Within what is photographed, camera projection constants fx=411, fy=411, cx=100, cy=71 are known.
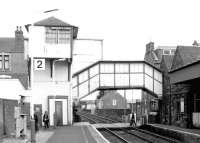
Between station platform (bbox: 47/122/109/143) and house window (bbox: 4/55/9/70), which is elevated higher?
house window (bbox: 4/55/9/70)

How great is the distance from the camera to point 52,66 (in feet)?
116

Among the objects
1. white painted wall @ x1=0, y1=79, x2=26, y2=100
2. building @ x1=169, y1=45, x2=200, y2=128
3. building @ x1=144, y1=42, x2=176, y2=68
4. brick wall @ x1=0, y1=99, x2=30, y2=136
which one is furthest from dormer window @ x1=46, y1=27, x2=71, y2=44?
building @ x1=144, y1=42, x2=176, y2=68

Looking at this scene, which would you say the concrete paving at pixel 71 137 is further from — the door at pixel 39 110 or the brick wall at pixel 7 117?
the door at pixel 39 110

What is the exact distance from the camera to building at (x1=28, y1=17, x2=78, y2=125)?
34.0m

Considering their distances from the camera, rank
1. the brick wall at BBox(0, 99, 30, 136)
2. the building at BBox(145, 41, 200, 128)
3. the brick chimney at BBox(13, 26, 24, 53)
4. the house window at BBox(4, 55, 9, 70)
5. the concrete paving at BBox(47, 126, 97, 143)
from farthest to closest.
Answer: the brick chimney at BBox(13, 26, 24, 53), the house window at BBox(4, 55, 9, 70), the building at BBox(145, 41, 200, 128), the concrete paving at BBox(47, 126, 97, 143), the brick wall at BBox(0, 99, 30, 136)

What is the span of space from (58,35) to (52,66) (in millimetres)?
2711

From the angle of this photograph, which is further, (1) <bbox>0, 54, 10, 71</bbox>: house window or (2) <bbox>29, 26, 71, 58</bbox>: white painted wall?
(1) <bbox>0, 54, 10, 71</bbox>: house window

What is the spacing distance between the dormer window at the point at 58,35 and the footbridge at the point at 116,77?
6.61m

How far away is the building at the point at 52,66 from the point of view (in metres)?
34.0

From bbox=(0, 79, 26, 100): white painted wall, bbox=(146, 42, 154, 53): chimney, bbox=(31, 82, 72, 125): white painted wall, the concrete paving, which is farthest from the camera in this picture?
bbox=(146, 42, 154, 53): chimney

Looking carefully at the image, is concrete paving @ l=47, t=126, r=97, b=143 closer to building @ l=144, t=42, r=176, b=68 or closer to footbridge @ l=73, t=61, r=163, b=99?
footbridge @ l=73, t=61, r=163, b=99

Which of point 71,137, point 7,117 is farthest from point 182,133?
point 7,117

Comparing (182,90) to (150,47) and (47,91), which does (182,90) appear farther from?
(150,47)

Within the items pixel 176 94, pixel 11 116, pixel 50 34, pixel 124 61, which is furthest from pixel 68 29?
pixel 11 116
